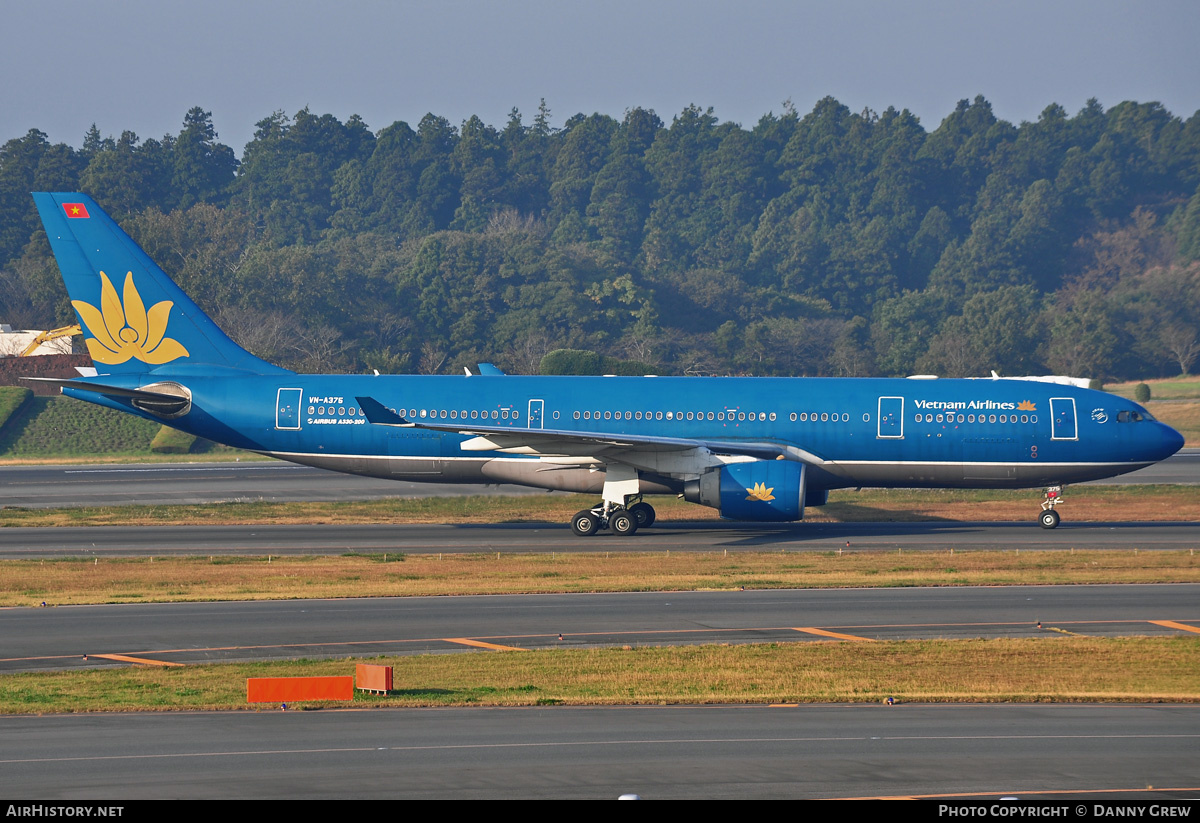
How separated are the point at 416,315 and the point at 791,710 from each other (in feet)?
382

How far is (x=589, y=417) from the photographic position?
41.7m

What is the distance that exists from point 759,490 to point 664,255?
145613 mm

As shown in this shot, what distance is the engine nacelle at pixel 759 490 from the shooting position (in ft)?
125

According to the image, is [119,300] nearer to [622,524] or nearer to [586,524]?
[586,524]

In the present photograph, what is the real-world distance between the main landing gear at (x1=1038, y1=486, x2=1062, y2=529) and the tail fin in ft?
93.5

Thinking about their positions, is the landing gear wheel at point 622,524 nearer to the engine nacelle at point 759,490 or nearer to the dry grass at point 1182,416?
→ the engine nacelle at point 759,490

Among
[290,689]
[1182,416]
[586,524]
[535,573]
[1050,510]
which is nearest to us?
[290,689]

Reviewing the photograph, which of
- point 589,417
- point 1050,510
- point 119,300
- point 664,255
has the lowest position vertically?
point 1050,510

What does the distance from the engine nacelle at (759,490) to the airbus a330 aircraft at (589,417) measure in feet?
3.84

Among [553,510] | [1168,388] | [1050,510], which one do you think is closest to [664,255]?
[1168,388]

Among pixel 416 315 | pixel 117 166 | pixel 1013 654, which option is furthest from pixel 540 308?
pixel 1013 654

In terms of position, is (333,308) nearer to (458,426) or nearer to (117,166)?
(117,166)

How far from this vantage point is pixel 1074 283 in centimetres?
17588

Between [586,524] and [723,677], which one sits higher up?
[586,524]
